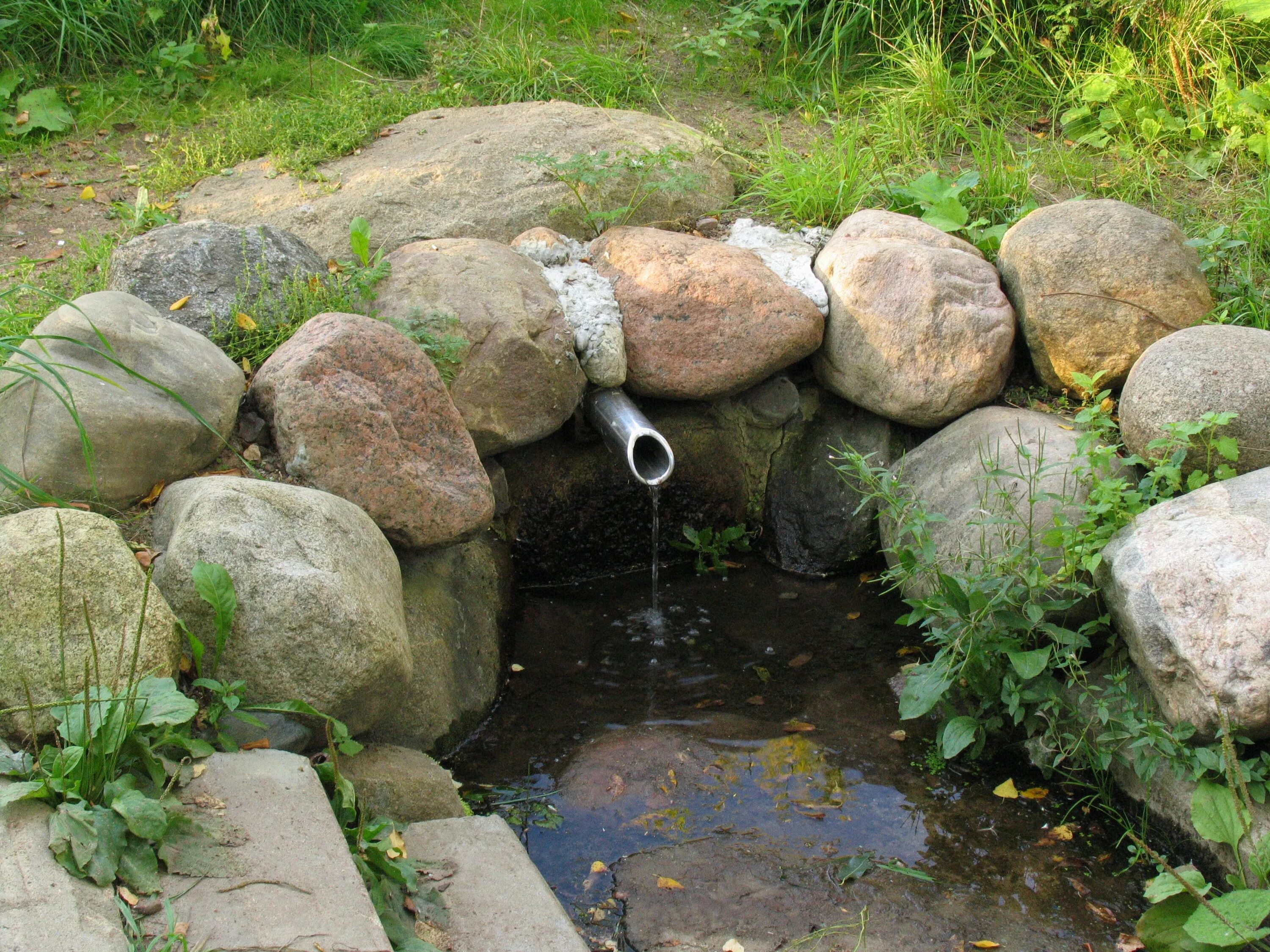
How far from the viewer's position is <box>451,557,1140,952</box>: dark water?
2967 millimetres

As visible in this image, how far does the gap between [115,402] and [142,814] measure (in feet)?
4.53

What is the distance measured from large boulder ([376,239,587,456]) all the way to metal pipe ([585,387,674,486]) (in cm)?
12

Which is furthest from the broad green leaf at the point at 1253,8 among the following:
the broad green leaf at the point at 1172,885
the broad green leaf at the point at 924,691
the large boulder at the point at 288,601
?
the large boulder at the point at 288,601

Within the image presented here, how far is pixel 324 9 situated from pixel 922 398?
4488 millimetres

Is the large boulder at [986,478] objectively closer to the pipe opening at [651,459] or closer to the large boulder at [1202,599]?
the large boulder at [1202,599]

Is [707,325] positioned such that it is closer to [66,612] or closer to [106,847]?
[66,612]

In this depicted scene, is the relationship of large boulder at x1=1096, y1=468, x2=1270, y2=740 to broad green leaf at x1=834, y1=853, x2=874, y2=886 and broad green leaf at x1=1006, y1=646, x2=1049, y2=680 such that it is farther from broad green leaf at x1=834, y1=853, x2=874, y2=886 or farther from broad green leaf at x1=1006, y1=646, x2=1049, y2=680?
broad green leaf at x1=834, y1=853, x2=874, y2=886

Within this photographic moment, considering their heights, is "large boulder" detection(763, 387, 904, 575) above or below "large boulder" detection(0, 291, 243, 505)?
below

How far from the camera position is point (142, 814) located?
7.52 ft

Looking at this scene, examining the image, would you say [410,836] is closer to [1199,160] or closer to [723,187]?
[723,187]

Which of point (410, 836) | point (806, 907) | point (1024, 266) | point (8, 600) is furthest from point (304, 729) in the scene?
point (1024, 266)

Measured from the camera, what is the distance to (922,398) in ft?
14.5

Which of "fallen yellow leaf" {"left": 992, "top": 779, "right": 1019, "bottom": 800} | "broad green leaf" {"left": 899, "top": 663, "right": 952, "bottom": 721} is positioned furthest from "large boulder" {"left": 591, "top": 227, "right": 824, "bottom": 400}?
"fallen yellow leaf" {"left": 992, "top": 779, "right": 1019, "bottom": 800}

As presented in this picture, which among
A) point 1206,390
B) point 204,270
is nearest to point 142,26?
point 204,270
